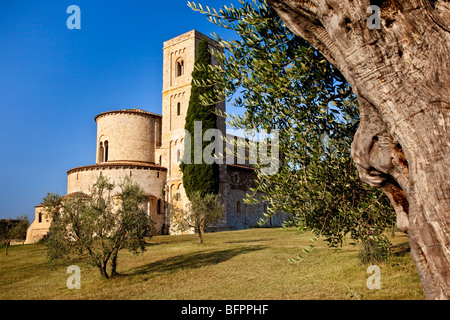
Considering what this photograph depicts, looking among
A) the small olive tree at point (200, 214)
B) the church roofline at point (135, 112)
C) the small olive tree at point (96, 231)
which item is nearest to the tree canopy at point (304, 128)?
the small olive tree at point (96, 231)

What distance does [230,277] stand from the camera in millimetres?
12672

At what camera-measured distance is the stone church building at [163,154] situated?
3461 centimetres

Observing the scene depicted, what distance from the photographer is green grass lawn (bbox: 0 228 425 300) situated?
32.2 feet

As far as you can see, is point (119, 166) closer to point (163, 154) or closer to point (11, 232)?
point (163, 154)

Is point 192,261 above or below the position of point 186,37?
below

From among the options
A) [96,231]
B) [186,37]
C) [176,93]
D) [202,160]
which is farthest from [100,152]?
[96,231]

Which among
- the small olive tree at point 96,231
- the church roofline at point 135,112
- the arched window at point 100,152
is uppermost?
the church roofline at point 135,112

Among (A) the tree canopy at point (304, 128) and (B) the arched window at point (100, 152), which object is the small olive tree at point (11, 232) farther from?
(A) the tree canopy at point (304, 128)

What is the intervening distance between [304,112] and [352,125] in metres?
1.07

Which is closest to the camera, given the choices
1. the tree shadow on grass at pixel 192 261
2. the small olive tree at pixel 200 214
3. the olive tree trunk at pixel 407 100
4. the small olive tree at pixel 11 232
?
the olive tree trunk at pixel 407 100

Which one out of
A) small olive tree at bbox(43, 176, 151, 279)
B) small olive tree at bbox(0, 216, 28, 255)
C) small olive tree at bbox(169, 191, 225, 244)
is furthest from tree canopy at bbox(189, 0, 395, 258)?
small olive tree at bbox(0, 216, 28, 255)

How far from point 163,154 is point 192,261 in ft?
74.7

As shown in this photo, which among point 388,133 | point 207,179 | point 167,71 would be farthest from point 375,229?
point 167,71

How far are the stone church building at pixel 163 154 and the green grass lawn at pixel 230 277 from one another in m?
16.5
